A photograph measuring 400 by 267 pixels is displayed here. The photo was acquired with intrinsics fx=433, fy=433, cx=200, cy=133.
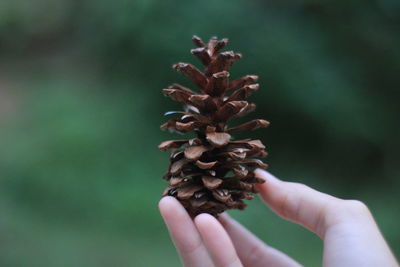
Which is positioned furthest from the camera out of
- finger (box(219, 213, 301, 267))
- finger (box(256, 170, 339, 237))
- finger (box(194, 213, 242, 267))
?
finger (box(219, 213, 301, 267))

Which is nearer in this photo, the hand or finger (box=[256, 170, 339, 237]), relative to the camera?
the hand

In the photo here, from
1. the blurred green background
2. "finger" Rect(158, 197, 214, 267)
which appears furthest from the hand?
the blurred green background

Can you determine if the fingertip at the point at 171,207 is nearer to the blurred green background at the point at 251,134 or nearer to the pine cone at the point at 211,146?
the pine cone at the point at 211,146

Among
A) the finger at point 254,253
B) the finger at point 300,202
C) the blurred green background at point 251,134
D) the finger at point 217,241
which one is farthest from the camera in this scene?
the blurred green background at point 251,134

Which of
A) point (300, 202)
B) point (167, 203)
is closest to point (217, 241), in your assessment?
point (167, 203)

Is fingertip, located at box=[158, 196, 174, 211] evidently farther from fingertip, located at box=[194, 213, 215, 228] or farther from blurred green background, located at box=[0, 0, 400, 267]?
blurred green background, located at box=[0, 0, 400, 267]

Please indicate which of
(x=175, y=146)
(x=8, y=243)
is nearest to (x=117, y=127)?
(x=8, y=243)

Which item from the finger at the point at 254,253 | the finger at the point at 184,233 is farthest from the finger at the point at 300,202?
the finger at the point at 184,233
